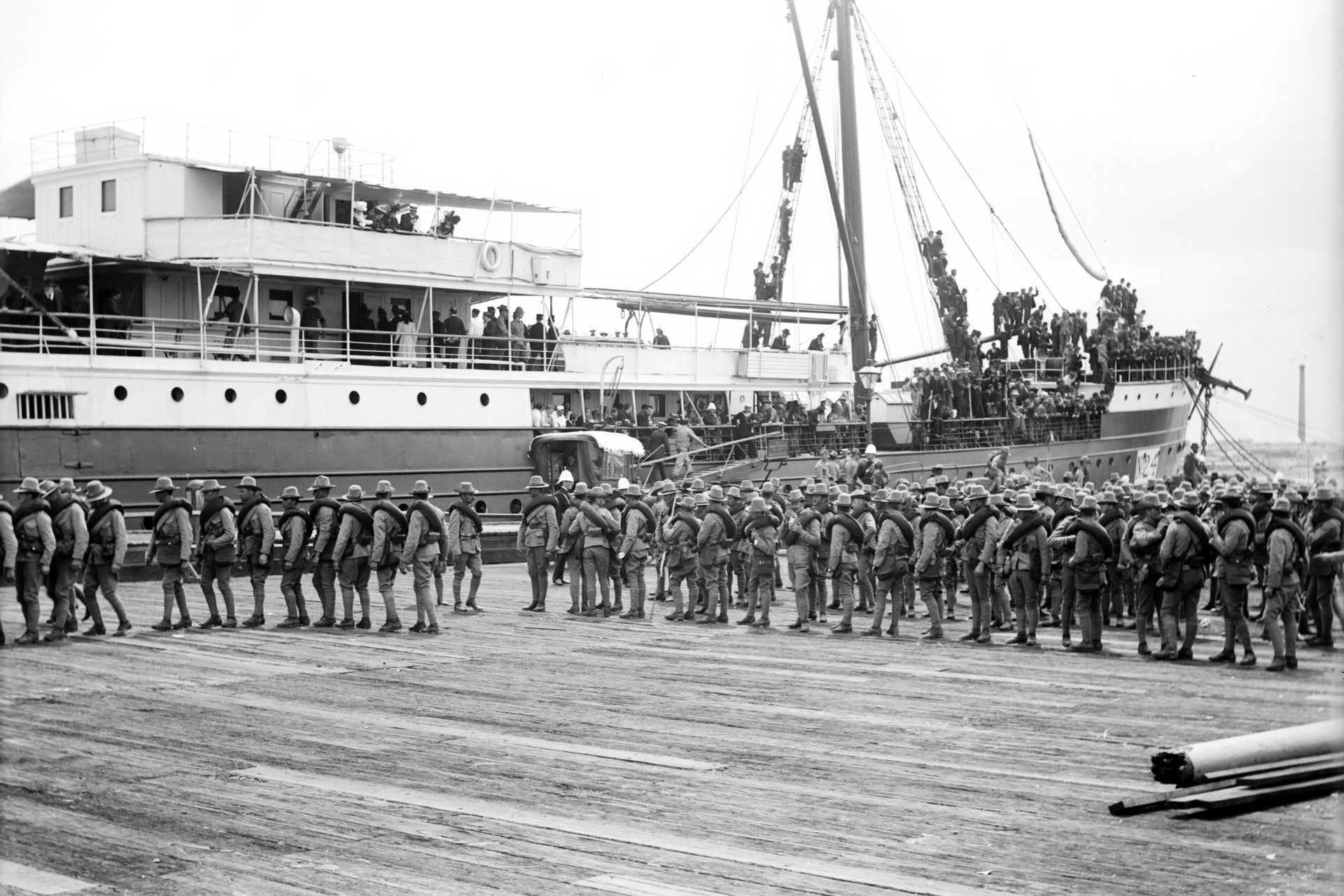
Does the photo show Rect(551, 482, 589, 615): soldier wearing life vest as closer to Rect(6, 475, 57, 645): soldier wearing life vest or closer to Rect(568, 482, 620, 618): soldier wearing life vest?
Rect(568, 482, 620, 618): soldier wearing life vest

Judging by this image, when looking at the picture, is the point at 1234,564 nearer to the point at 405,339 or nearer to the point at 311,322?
the point at 311,322

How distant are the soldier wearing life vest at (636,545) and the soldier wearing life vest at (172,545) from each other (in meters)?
5.82

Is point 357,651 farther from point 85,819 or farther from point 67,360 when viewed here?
point 67,360

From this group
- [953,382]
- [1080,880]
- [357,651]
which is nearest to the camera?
[1080,880]

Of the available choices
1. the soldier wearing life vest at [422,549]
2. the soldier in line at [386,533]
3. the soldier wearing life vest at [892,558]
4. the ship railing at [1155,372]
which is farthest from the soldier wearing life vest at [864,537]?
the ship railing at [1155,372]

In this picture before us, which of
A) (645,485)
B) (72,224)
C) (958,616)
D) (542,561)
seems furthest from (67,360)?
(958,616)

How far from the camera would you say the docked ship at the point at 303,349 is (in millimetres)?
23531

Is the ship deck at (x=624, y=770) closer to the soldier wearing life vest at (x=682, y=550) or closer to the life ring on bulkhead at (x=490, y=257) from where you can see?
the soldier wearing life vest at (x=682, y=550)

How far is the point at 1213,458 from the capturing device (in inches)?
1973

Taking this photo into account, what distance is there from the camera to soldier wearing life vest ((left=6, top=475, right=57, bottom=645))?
1532cm

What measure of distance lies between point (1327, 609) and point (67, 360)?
64.4 feet

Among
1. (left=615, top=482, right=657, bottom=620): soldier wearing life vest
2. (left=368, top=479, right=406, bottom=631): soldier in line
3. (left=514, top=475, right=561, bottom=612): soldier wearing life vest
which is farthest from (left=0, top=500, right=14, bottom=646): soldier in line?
(left=615, top=482, right=657, bottom=620): soldier wearing life vest

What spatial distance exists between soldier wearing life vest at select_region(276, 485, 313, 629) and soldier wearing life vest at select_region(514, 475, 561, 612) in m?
3.39

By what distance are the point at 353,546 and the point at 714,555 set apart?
4.91m
